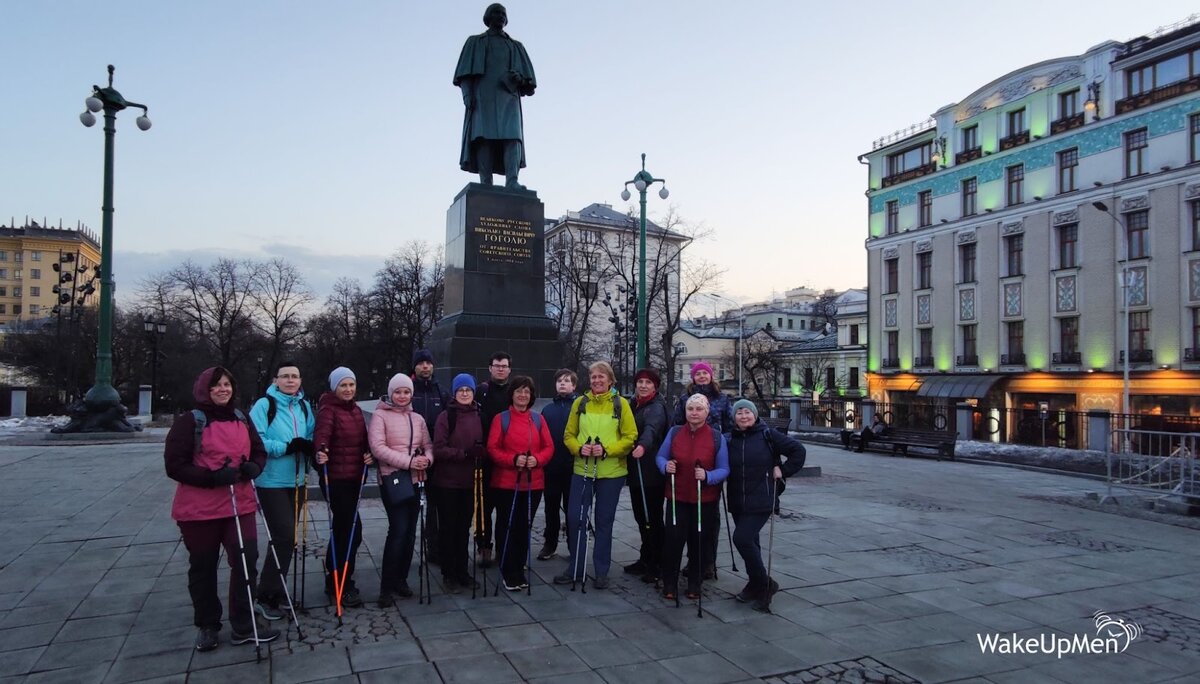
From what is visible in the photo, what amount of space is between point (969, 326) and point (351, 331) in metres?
44.0

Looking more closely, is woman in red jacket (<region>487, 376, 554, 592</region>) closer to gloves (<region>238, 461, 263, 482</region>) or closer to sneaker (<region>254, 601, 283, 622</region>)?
sneaker (<region>254, 601, 283, 622</region>)

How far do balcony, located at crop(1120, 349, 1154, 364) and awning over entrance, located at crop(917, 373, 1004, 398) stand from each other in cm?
628

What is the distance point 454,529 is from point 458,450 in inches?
27.2

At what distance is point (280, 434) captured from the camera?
5.19 metres

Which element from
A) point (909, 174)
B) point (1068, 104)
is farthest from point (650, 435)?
point (909, 174)

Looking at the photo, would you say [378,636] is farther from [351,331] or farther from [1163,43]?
[351,331]

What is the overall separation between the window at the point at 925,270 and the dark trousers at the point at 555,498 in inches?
1602

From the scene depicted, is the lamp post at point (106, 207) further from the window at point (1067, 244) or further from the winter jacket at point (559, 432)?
the window at point (1067, 244)

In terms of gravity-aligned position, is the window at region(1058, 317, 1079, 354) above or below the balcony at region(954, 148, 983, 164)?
below

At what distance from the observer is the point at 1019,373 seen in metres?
37.6

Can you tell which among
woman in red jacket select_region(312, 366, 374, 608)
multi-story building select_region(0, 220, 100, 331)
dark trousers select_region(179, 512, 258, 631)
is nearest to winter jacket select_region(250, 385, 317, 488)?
woman in red jacket select_region(312, 366, 374, 608)

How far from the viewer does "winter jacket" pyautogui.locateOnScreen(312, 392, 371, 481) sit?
536 centimetres

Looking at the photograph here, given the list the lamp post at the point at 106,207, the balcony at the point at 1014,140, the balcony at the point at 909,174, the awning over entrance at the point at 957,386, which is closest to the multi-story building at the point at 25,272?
the lamp post at the point at 106,207

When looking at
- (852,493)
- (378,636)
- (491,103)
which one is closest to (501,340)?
(491,103)
